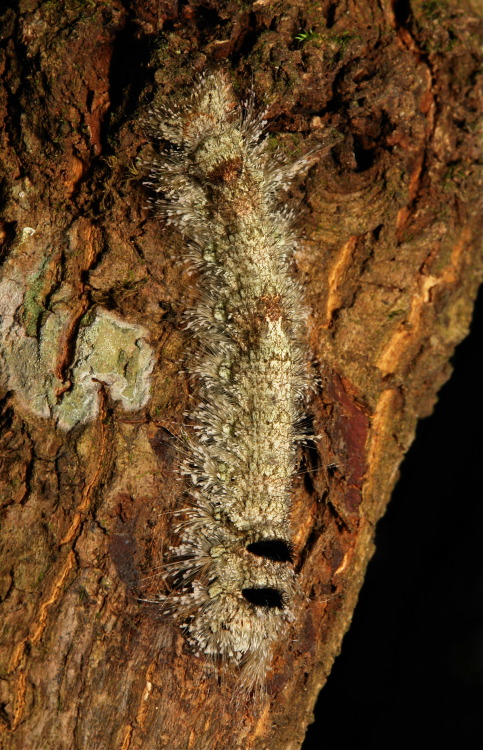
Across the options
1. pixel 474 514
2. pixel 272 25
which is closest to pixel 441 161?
pixel 272 25

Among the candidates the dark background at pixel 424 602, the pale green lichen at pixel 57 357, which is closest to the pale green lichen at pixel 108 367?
the pale green lichen at pixel 57 357

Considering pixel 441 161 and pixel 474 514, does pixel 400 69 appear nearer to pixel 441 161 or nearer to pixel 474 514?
pixel 441 161

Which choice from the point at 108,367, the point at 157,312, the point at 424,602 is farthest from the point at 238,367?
the point at 424,602

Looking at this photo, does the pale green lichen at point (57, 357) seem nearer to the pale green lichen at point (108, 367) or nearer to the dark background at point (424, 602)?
the pale green lichen at point (108, 367)

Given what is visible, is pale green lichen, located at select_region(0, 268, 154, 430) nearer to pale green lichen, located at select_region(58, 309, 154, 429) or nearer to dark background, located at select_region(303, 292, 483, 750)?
pale green lichen, located at select_region(58, 309, 154, 429)

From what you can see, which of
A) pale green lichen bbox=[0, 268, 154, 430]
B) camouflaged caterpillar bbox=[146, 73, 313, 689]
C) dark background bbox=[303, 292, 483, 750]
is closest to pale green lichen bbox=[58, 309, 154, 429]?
pale green lichen bbox=[0, 268, 154, 430]

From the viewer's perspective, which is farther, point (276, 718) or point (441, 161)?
point (441, 161)
